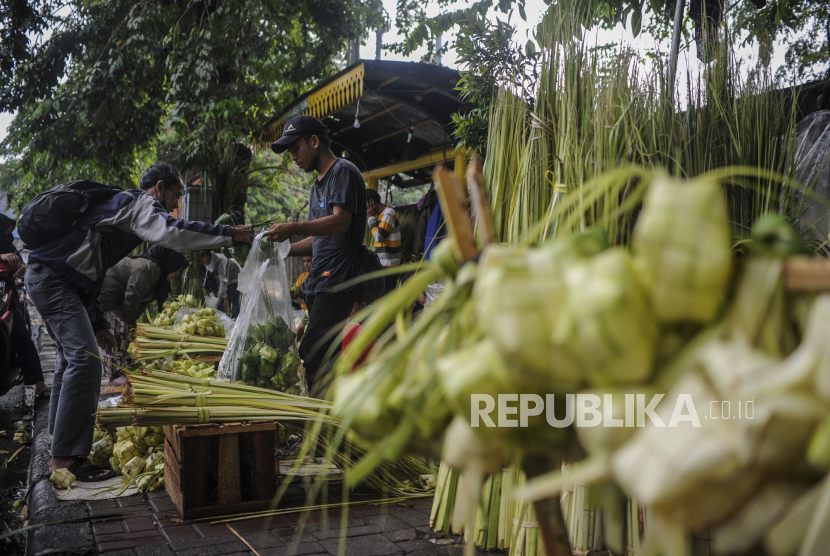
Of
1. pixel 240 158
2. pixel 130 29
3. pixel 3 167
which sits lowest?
Result: pixel 240 158

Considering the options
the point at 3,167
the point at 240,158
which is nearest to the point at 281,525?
the point at 240,158

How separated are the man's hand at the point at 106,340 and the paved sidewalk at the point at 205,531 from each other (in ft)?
3.96

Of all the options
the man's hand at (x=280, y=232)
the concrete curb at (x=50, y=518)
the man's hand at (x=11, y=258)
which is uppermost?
the man's hand at (x=280, y=232)

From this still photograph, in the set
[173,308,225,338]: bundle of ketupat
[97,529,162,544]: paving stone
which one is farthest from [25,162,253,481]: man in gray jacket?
[173,308,225,338]: bundle of ketupat

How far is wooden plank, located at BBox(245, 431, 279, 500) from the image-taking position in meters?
2.96

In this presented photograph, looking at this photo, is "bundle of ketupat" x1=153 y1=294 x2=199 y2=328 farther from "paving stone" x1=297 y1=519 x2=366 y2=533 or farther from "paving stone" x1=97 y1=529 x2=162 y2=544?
"paving stone" x1=297 y1=519 x2=366 y2=533

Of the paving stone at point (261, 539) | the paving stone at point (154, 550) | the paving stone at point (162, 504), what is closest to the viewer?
the paving stone at point (154, 550)

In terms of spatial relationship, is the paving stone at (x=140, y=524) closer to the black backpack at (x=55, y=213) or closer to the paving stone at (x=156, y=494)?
the paving stone at (x=156, y=494)

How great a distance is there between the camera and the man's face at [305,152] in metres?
3.71

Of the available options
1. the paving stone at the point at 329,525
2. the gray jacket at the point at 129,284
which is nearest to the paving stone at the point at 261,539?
the paving stone at the point at 329,525

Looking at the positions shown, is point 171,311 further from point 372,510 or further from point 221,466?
point 372,510

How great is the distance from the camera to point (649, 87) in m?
1.94

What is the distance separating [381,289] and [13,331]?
3687mm

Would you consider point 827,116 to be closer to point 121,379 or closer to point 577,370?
point 577,370
